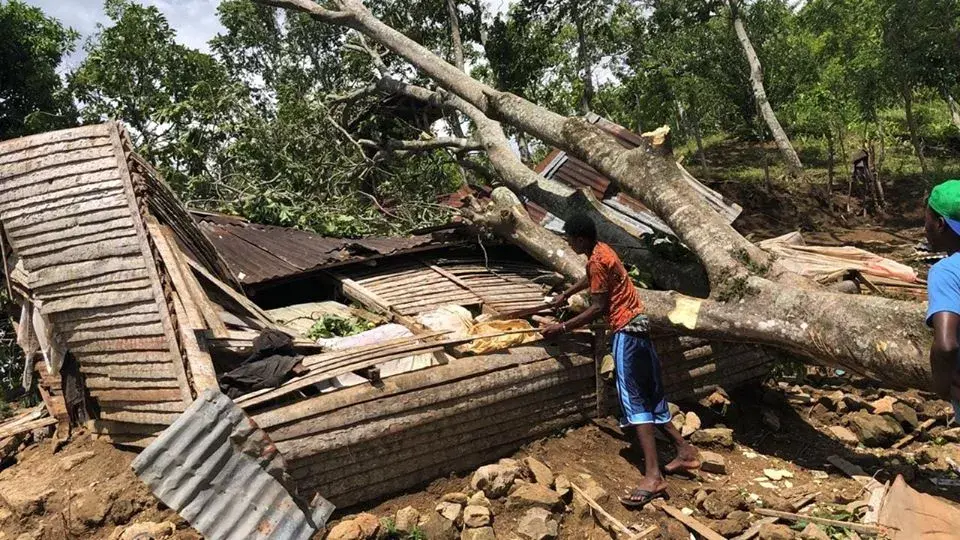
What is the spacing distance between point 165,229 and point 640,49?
19254 millimetres

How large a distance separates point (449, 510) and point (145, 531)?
5.76 feet

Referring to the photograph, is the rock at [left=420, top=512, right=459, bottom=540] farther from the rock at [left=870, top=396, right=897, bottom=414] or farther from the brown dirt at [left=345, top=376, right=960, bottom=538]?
the rock at [left=870, top=396, right=897, bottom=414]

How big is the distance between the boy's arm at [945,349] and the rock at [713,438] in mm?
2327

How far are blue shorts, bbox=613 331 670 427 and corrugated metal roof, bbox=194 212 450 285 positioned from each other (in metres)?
3.37

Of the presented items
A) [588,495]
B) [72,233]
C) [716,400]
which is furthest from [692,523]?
[72,233]

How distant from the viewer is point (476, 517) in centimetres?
377

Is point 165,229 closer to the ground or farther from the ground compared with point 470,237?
farther from the ground

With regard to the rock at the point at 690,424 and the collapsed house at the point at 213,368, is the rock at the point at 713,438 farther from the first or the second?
the collapsed house at the point at 213,368

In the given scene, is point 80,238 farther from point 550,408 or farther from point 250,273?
point 550,408

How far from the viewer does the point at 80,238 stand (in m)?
4.26

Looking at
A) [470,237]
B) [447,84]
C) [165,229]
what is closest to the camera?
[165,229]

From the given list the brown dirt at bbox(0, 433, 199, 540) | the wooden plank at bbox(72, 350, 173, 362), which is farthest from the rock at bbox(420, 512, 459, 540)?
the wooden plank at bbox(72, 350, 173, 362)

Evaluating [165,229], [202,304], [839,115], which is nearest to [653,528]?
[202,304]

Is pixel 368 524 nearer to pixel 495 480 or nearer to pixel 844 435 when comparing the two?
pixel 495 480
